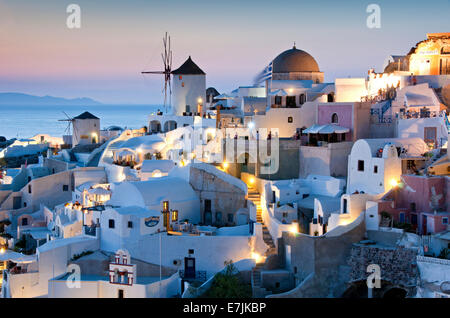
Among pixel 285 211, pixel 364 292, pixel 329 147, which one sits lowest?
pixel 364 292

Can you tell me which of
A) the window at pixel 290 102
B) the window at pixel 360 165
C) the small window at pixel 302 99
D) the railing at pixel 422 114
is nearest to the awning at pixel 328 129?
the railing at pixel 422 114

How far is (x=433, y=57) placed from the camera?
35.6m

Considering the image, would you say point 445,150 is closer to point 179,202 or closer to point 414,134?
point 414,134

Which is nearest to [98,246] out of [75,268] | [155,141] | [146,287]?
→ [75,268]

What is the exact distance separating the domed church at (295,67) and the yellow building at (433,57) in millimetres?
6750

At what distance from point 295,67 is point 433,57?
8.28m

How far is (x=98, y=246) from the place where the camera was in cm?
2764

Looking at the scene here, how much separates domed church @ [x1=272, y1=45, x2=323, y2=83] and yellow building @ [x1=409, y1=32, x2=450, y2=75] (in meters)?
6.75

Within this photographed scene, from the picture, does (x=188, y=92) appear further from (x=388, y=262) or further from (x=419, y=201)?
(x=388, y=262)

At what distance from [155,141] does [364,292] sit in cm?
1721

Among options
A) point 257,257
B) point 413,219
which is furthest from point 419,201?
point 257,257

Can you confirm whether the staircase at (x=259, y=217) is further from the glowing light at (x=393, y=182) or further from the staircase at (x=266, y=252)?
the glowing light at (x=393, y=182)

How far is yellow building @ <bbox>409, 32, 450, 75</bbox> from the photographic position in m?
35.4

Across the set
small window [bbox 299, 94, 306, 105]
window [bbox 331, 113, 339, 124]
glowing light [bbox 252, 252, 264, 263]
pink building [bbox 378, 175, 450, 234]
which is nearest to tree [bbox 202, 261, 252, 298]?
glowing light [bbox 252, 252, 264, 263]
